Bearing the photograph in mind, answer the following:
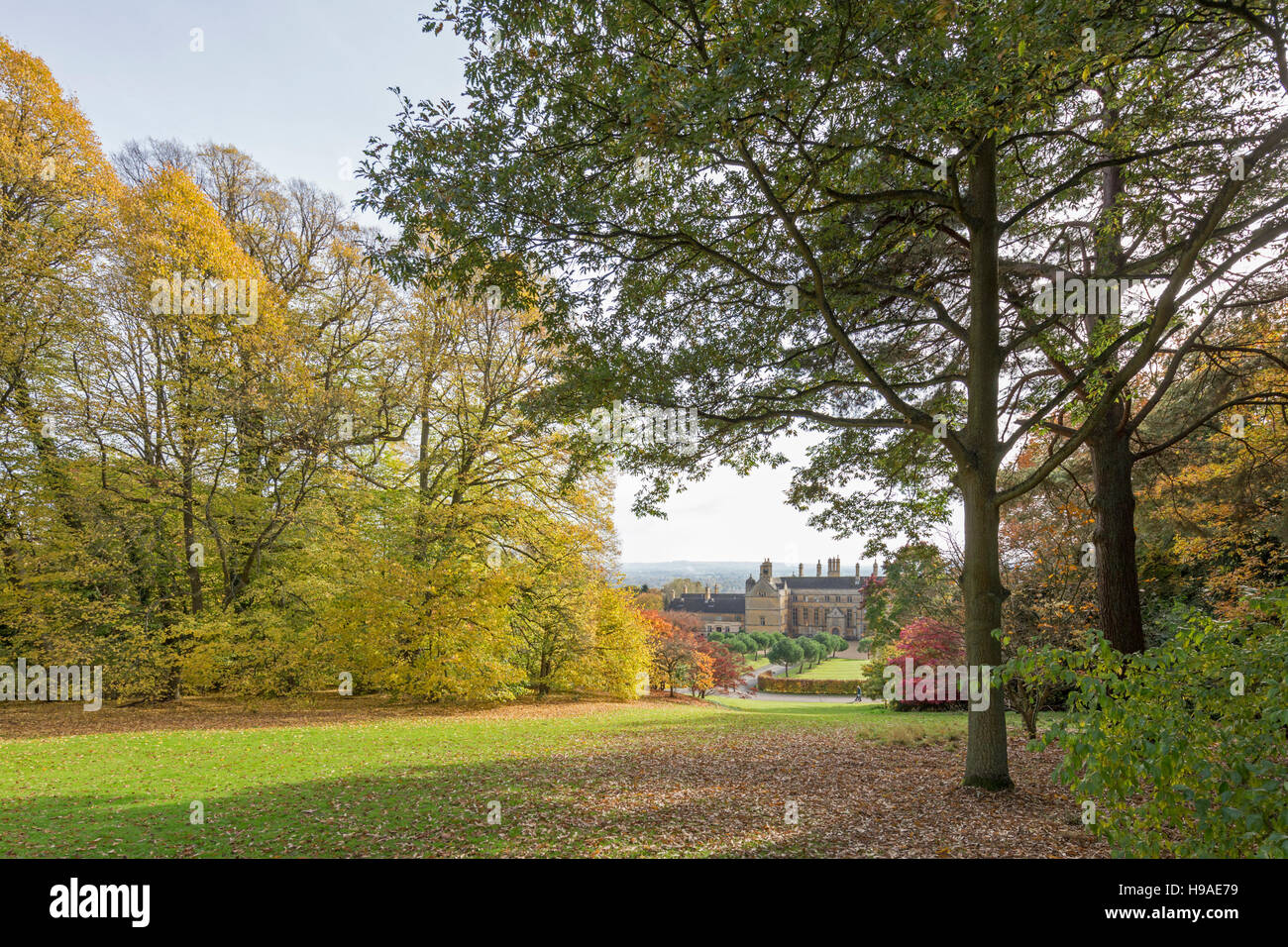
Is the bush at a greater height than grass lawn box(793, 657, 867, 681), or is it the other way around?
the bush

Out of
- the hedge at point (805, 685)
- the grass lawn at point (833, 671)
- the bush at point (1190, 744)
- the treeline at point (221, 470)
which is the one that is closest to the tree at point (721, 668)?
the hedge at point (805, 685)

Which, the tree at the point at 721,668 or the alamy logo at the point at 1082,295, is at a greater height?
the alamy logo at the point at 1082,295

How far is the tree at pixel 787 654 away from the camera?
58.6 metres

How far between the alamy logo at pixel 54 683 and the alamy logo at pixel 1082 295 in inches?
821

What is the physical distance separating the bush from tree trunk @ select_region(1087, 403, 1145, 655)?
6353 mm

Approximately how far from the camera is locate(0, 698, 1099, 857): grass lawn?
5.57 metres

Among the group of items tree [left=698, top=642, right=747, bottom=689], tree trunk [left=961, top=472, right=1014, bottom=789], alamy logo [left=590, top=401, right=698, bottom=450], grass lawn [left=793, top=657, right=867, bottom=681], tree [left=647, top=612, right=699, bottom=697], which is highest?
alamy logo [left=590, top=401, right=698, bottom=450]

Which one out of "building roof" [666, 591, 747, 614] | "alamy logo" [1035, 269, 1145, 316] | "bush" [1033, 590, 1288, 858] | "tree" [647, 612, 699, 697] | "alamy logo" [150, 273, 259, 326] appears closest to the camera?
"bush" [1033, 590, 1288, 858]

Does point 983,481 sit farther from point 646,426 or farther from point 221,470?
point 221,470

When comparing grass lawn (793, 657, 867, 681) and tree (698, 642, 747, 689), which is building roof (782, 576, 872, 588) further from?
tree (698, 642, 747, 689)

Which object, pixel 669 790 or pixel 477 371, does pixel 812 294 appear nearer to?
pixel 669 790
